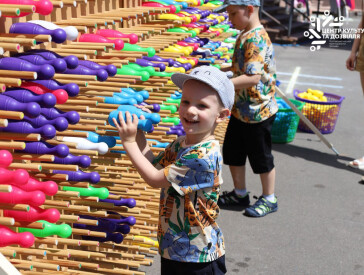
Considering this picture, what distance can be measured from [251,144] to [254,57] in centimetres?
83

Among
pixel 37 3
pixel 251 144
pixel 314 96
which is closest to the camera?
pixel 37 3

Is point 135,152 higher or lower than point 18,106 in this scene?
lower

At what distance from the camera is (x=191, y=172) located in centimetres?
235

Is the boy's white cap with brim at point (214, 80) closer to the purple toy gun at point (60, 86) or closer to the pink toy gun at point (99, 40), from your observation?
the pink toy gun at point (99, 40)

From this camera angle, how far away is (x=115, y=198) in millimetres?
2785

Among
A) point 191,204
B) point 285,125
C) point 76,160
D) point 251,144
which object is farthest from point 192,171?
point 285,125

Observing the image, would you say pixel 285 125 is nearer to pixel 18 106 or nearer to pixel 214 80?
pixel 214 80

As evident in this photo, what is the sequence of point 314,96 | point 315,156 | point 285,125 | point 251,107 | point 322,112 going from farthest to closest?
point 314,96 → point 322,112 → point 285,125 → point 315,156 → point 251,107

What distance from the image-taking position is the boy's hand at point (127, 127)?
2.25m

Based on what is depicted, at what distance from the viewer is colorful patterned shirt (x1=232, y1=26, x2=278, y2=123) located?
429 centimetres

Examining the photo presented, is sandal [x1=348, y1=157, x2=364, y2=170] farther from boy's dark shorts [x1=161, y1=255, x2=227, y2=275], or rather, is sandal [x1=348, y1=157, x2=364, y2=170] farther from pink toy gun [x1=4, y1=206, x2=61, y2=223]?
pink toy gun [x1=4, y1=206, x2=61, y2=223]

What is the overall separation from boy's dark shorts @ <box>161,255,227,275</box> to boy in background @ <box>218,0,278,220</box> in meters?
1.94

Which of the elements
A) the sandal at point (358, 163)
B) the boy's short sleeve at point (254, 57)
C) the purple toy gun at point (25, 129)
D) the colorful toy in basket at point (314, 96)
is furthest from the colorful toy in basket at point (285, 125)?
the purple toy gun at point (25, 129)

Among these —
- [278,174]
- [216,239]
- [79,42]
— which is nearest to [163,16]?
[79,42]
